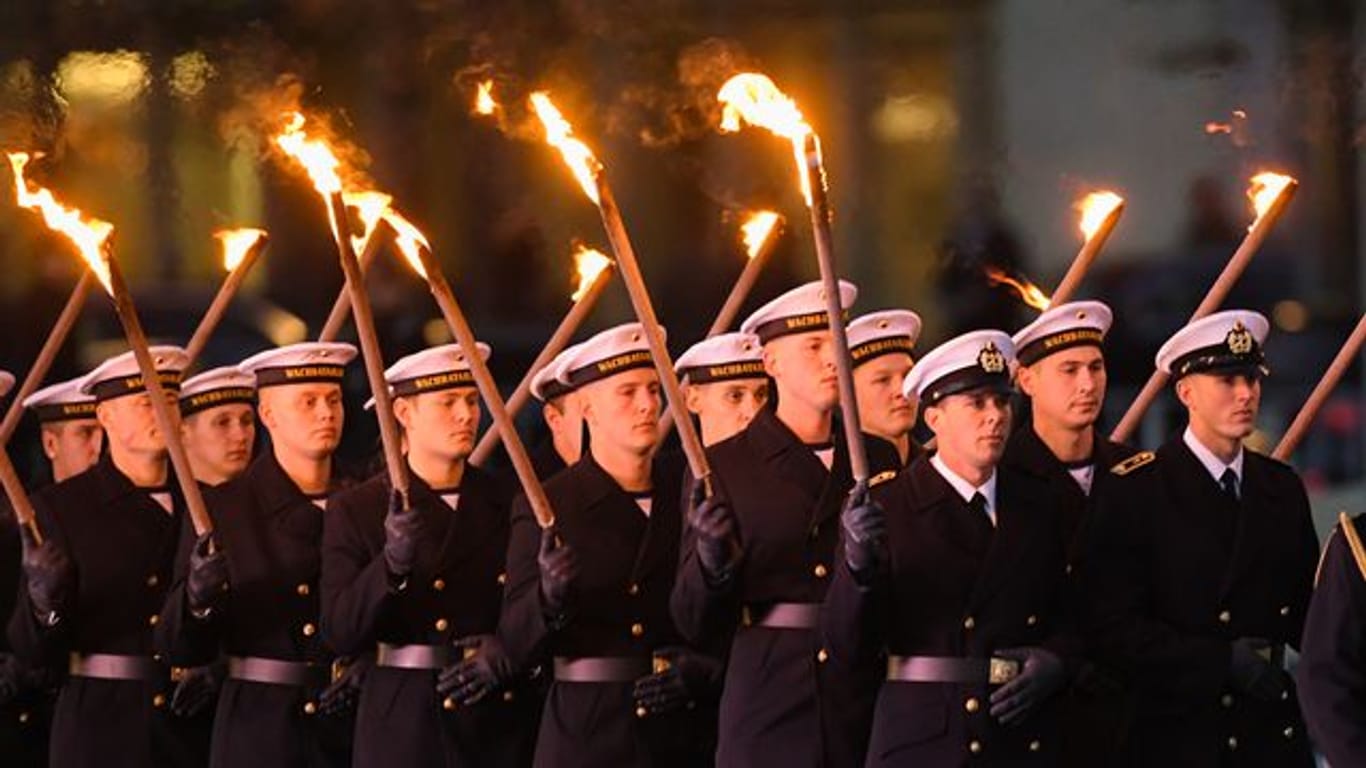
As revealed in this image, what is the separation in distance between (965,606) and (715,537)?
2.61 ft

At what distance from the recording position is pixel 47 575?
46.8ft

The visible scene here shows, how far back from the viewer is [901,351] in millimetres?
13758

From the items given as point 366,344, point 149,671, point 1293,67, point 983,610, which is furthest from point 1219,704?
point 1293,67

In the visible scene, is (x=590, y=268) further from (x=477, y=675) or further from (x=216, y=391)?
(x=477, y=675)

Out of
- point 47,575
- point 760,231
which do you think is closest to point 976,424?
point 760,231

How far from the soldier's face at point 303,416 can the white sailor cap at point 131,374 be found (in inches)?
19.3

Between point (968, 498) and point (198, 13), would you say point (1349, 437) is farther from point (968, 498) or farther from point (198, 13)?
point (968, 498)

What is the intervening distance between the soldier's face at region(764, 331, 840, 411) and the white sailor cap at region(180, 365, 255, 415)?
202 cm

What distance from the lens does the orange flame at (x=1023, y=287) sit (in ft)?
49.1

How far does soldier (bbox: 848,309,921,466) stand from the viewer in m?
13.6

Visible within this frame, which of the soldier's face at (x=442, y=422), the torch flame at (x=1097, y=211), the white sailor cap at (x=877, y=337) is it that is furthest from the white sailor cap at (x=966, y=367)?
the soldier's face at (x=442, y=422)

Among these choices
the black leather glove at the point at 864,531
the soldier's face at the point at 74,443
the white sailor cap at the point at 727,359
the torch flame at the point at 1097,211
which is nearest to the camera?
the black leather glove at the point at 864,531

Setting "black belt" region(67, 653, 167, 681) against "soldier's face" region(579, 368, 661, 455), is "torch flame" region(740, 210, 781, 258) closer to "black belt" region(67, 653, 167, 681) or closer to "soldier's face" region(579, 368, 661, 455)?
"soldier's face" region(579, 368, 661, 455)

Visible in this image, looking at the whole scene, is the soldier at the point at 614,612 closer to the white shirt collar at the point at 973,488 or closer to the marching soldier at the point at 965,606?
the marching soldier at the point at 965,606
